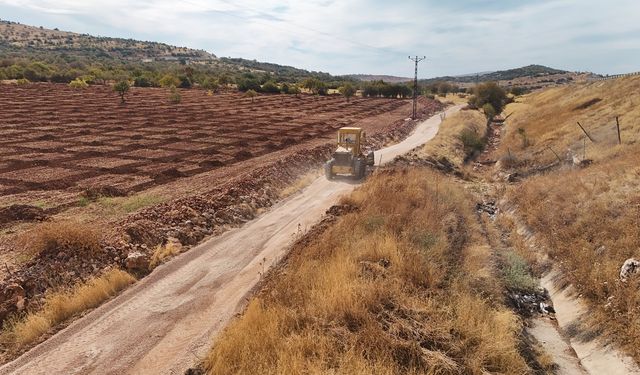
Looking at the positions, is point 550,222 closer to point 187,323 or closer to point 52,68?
point 187,323

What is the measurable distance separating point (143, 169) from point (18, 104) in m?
49.2

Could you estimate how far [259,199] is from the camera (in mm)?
21188

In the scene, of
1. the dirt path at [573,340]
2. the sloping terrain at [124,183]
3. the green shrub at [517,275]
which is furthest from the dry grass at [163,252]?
the dirt path at [573,340]

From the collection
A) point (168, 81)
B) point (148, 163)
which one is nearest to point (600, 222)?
point (148, 163)

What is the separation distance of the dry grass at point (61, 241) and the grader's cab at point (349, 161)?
15574 millimetres

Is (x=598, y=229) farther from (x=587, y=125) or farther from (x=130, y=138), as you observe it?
(x=130, y=138)

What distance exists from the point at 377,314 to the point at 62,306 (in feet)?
24.6

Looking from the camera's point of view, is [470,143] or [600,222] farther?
[470,143]

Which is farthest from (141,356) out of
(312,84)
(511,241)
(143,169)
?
(312,84)

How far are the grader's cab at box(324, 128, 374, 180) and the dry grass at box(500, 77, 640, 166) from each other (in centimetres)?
1271

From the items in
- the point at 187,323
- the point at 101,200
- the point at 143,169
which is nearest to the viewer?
the point at 187,323

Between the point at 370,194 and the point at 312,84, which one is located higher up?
the point at 312,84

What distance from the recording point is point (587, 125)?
35281 mm

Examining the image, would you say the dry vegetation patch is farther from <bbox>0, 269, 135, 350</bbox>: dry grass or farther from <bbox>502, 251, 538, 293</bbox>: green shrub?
<bbox>0, 269, 135, 350</bbox>: dry grass
